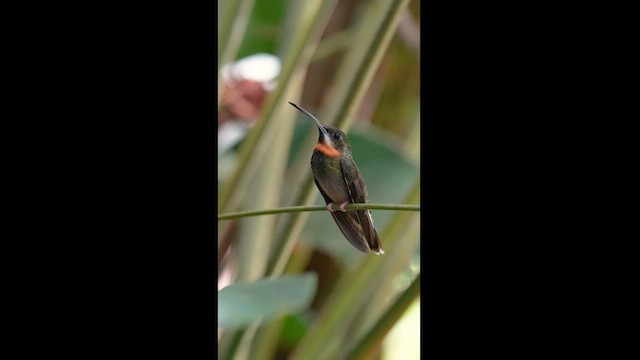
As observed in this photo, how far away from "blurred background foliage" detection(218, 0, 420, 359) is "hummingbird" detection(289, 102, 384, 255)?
12mm

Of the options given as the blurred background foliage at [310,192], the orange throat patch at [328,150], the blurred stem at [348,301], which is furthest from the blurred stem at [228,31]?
the blurred stem at [348,301]

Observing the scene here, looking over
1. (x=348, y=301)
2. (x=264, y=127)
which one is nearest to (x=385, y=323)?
(x=348, y=301)

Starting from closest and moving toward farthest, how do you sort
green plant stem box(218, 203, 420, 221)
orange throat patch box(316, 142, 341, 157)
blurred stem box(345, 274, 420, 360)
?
1. green plant stem box(218, 203, 420, 221)
2. blurred stem box(345, 274, 420, 360)
3. orange throat patch box(316, 142, 341, 157)

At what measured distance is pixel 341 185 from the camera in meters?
0.88

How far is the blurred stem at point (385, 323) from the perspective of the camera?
0.78m

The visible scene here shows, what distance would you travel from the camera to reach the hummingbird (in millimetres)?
873

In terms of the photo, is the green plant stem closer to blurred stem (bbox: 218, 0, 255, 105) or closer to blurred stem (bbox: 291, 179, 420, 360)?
blurred stem (bbox: 291, 179, 420, 360)

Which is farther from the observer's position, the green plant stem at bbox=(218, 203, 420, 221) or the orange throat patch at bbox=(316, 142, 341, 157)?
the orange throat patch at bbox=(316, 142, 341, 157)

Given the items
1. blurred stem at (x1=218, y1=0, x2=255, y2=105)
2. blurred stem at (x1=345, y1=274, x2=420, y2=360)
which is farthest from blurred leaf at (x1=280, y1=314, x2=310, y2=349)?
blurred stem at (x1=218, y1=0, x2=255, y2=105)

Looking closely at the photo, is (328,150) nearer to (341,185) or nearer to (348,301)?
(341,185)

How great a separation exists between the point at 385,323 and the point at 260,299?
0.11 m
